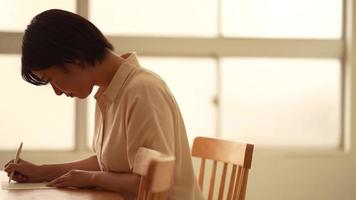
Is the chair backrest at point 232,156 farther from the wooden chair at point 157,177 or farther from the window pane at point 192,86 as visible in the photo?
the window pane at point 192,86

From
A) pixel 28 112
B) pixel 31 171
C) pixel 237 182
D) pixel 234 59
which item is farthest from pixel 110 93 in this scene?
pixel 234 59

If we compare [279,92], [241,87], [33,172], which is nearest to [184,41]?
[241,87]

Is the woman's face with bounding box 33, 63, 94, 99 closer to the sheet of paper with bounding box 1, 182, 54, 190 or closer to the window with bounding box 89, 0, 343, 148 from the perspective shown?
the sheet of paper with bounding box 1, 182, 54, 190

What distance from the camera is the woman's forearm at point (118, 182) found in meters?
1.55

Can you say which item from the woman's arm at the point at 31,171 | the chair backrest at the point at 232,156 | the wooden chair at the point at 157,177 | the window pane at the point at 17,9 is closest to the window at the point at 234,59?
the window pane at the point at 17,9

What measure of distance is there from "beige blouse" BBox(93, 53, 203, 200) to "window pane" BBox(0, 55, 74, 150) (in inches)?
49.6

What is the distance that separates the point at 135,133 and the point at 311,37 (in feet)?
6.13

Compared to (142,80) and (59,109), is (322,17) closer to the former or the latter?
(59,109)

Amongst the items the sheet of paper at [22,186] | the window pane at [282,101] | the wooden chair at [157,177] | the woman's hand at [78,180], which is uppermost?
the window pane at [282,101]

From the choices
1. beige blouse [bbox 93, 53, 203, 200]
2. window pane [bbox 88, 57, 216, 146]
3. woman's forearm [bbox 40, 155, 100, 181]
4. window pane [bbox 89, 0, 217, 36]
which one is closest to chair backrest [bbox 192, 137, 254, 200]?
beige blouse [bbox 93, 53, 203, 200]

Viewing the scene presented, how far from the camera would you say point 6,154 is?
9.49ft

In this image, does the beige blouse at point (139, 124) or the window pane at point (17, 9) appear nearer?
the beige blouse at point (139, 124)

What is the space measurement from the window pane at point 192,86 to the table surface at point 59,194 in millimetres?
1438

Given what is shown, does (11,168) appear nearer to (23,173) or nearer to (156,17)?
(23,173)
